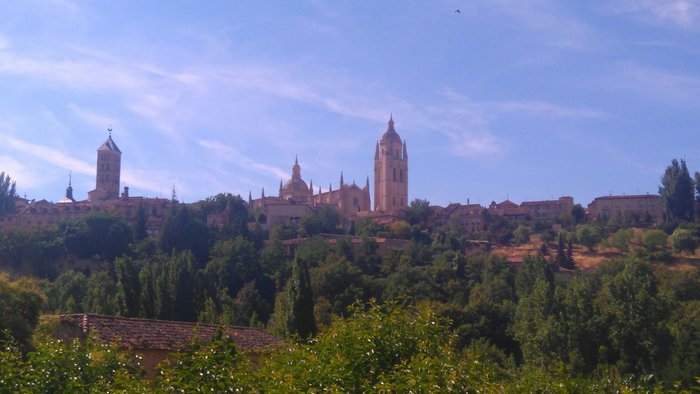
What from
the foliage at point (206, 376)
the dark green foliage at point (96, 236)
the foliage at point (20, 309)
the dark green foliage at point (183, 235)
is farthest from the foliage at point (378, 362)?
the dark green foliage at point (96, 236)

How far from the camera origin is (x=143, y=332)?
763 inches

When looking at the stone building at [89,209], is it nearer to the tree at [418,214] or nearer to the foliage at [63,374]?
the tree at [418,214]

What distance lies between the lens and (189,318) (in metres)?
42.0

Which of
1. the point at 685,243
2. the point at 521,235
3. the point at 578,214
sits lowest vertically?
the point at 685,243

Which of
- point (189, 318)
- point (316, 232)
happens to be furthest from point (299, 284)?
point (316, 232)

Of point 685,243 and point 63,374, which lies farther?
point 685,243

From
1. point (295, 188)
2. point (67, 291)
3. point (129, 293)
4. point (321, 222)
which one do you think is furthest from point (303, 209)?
point (129, 293)

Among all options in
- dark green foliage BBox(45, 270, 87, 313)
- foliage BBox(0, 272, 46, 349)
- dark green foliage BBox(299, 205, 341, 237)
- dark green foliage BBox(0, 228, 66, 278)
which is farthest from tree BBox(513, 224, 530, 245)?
foliage BBox(0, 272, 46, 349)

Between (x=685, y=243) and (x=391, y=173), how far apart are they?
51.5 m

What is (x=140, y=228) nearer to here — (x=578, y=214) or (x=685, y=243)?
(x=578, y=214)

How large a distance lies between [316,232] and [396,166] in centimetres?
3630

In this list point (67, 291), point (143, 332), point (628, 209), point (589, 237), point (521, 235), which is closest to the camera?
point (143, 332)

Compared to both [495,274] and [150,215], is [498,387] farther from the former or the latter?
[150,215]

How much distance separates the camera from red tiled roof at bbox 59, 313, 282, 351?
18.2 meters
